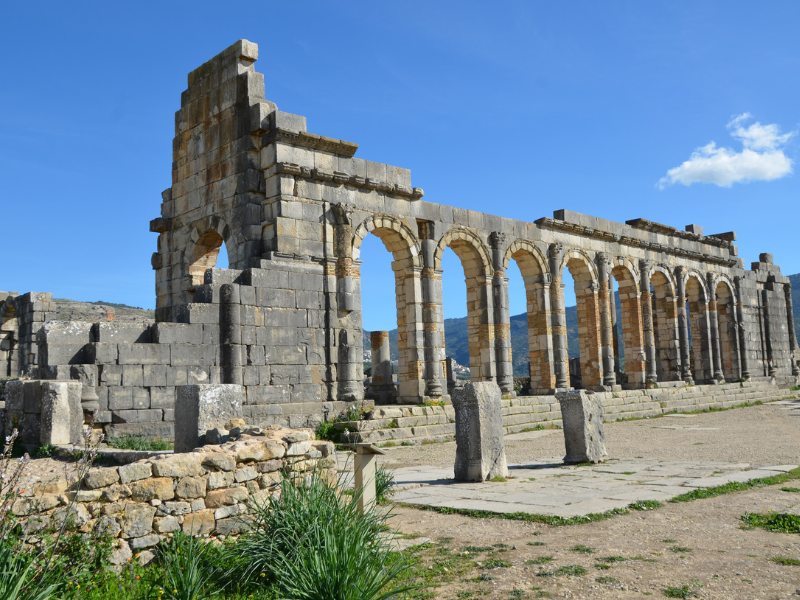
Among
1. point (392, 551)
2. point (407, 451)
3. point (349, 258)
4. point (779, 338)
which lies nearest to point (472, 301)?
point (349, 258)

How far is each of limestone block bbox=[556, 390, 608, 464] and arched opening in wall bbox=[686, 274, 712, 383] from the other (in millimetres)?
18995

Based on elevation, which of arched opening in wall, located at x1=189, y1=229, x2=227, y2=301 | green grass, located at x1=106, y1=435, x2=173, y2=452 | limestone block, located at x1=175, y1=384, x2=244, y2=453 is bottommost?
green grass, located at x1=106, y1=435, x2=173, y2=452

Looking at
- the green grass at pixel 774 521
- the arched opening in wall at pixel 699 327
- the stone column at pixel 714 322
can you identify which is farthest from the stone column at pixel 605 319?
the green grass at pixel 774 521

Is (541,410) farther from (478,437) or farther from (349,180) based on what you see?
(478,437)

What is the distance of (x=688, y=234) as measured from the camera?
27.4 meters

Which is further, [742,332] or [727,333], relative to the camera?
[742,332]

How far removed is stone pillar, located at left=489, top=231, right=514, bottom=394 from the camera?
→ 19031 millimetres

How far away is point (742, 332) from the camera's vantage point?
2978 centimetres

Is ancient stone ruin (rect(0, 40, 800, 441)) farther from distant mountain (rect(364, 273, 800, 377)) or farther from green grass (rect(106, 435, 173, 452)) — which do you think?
distant mountain (rect(364, 273, 800, 377))

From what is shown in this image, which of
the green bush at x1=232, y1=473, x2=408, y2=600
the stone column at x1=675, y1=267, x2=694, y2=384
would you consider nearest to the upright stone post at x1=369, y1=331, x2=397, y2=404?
the green bush at x1=232, y1=473, x2=408, y2=600

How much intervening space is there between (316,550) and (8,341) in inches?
902

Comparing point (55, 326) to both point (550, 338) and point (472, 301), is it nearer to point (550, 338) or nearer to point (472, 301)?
point (472, 301)

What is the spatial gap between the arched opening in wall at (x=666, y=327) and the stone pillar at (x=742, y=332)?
5.15m

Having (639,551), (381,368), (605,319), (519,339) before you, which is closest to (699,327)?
(605,319)
